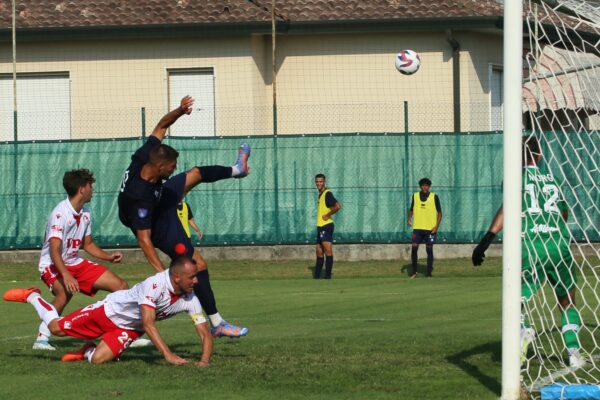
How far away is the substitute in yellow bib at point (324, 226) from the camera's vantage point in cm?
2425

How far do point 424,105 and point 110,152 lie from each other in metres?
7.40

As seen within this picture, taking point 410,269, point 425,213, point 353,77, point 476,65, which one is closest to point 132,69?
point 353,77

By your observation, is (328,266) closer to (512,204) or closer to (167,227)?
(167,227)

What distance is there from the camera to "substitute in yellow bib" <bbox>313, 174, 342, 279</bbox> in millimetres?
24250

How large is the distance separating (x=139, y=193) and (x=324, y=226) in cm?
1356

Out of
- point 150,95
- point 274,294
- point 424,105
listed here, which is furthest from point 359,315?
point 150,95

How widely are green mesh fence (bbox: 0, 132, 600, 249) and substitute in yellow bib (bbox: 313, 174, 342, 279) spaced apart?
89.1 inches

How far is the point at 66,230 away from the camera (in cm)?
1241

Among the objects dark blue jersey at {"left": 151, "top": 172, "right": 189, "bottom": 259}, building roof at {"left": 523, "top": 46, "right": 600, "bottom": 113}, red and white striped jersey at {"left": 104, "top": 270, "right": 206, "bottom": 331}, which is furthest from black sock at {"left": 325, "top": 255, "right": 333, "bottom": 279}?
red and white striped jersey at {"left": 104, "top": 270, "right": 206, "bottom": 331}

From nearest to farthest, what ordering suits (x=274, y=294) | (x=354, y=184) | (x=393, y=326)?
(x=393, y=326) → (x=274, y=294) → (x=354, y=184)

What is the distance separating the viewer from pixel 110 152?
2761cm

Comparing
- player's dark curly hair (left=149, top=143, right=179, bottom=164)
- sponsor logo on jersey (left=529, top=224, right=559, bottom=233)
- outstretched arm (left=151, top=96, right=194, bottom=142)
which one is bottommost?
sponsor logo on jersey (left=529, top=224, right=559, bottom=233)

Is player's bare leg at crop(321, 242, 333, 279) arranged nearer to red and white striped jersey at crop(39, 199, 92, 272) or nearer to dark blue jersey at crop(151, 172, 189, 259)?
red and white striped jersey at crop(39, 199, 92, 272)

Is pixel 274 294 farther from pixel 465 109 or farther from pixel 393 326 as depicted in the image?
pixel 465 109
